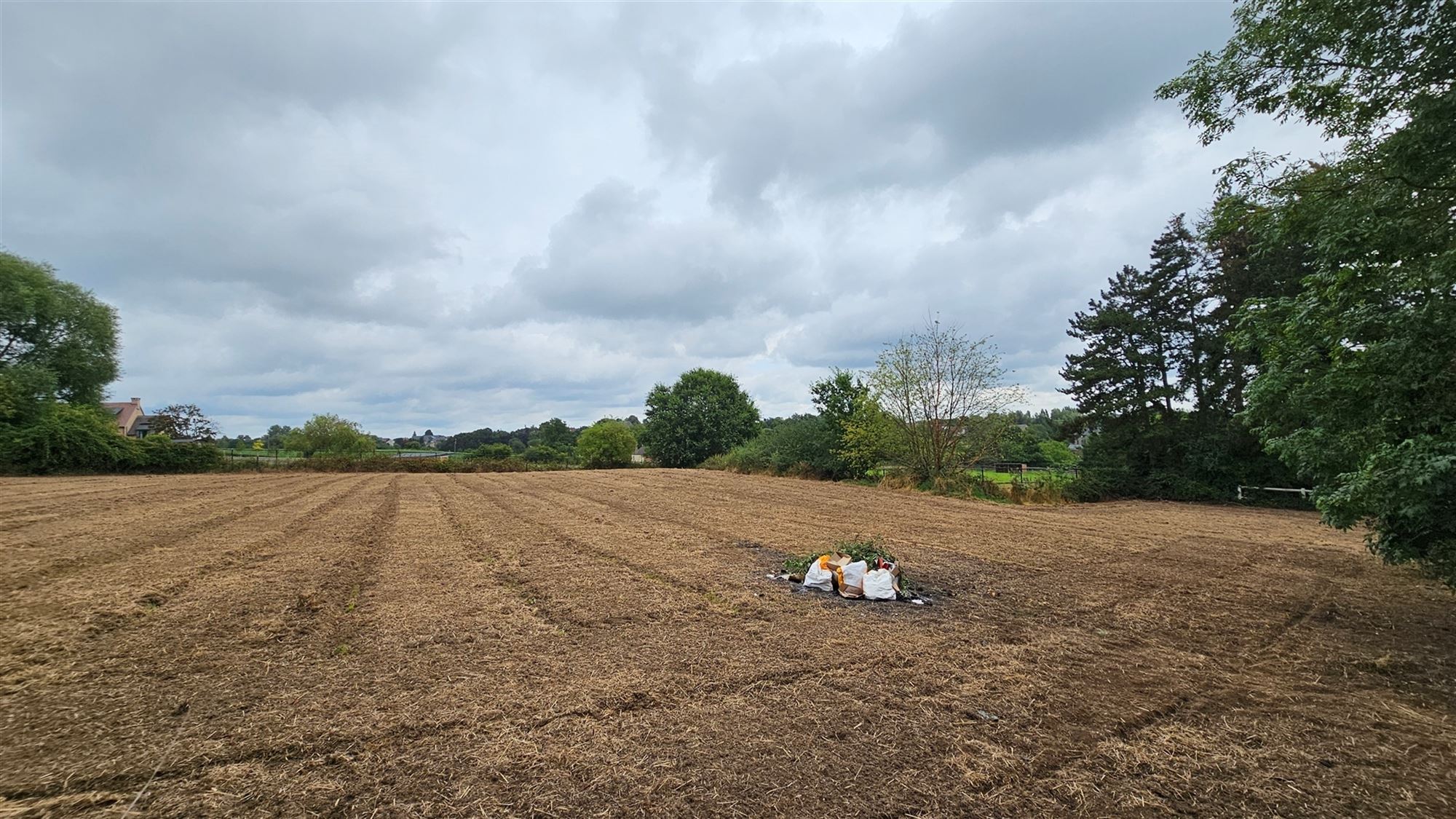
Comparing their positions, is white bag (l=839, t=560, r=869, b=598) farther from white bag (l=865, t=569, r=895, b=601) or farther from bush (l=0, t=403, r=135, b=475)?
bush (l=0, t=403, r=135, b=475)

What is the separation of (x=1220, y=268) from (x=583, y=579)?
25.9 m

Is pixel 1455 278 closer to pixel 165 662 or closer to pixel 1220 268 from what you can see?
pixel 165 662

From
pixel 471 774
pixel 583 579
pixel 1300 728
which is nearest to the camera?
pixel 471 774

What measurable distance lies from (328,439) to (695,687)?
5890 cm

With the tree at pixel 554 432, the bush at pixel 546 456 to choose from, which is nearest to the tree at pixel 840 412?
the bush at pixel 546 456

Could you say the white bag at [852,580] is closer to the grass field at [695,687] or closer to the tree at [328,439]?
the grass field at [695,687]

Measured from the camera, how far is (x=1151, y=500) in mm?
20875

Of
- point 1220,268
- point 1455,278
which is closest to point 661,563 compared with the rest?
point 1455,278

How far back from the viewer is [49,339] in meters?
30.7

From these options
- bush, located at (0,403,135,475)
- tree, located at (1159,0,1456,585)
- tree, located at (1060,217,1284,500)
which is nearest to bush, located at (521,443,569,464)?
bush, located at (0,403,135,475)

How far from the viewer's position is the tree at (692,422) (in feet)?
153

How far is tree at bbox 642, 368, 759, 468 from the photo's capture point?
153 feet

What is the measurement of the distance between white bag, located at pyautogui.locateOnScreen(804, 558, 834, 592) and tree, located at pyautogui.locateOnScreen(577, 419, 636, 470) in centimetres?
4288

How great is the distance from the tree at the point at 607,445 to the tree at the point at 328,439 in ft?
60.3
